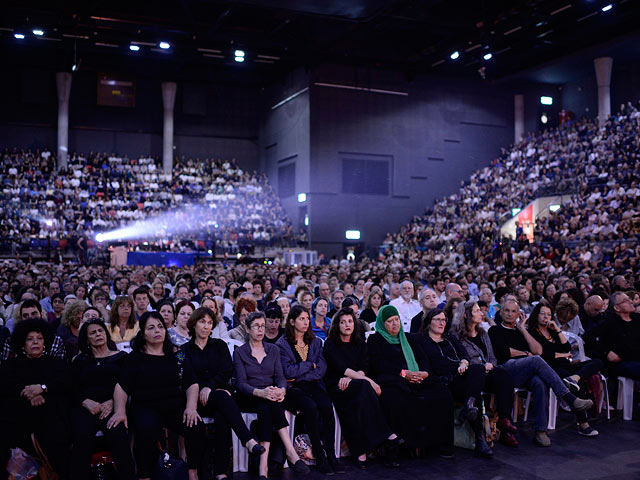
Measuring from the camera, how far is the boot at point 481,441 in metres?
5.01

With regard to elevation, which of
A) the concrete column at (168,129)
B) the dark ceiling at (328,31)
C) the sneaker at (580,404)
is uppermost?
the dark ceiling at (328,31)

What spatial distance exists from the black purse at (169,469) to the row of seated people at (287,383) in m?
0.07

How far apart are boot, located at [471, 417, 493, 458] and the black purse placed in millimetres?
2274

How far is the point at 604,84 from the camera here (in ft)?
80.3

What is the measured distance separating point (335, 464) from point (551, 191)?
759 inches

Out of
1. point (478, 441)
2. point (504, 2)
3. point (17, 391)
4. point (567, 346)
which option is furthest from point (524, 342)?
point (504, 2)

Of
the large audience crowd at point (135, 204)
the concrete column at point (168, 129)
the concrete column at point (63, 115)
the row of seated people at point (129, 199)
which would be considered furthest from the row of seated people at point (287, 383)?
the concrete column at point (63, 115)

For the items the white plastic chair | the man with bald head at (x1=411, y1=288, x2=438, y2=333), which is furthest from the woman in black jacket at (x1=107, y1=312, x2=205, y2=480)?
the white plastic chair

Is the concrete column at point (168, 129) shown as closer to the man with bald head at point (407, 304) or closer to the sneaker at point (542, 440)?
the man with bald head at point (407, 304)

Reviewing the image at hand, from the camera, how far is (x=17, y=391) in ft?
14.2

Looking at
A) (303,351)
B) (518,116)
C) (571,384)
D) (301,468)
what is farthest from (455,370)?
(518,116)

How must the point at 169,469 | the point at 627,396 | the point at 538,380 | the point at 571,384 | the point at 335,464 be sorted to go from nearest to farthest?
the point at 169,469 < the point at 335,464 < the point at 538,380 < the point at 571,384 < the point at 627,396

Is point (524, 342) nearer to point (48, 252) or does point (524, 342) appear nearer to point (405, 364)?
point (405, 364)

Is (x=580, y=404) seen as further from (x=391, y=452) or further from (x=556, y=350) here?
(x=391, y=452)
